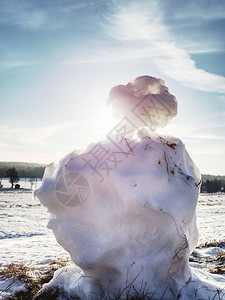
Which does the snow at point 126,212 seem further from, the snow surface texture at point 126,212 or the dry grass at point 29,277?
the dry grass at point 29,277

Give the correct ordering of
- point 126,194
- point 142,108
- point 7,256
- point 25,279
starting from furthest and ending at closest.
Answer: point 7,256, point 25,279, point 142,108, point 126,194

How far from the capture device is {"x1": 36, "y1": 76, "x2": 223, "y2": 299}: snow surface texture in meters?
2.16

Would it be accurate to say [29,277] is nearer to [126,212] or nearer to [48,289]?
[48,289]

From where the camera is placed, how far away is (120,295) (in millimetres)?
2262

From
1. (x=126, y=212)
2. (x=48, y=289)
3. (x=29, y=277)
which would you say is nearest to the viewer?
(x=126, y=212)

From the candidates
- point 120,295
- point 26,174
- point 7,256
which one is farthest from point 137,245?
point 26,174

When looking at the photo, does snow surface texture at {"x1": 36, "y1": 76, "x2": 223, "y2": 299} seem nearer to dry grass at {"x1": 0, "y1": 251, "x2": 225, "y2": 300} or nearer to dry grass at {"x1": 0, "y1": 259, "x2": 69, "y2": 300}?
dry grass at {"x1": 0, "y1": 251, "x2": 225, "y2": 300}

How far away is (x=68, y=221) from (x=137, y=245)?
0.70 meters

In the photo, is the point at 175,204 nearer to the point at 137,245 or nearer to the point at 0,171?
the point at 137,245

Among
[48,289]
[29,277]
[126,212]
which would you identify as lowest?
[29,277]

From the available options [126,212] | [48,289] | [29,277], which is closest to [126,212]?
[126,212]

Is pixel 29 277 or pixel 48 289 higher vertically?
pixel 48 289

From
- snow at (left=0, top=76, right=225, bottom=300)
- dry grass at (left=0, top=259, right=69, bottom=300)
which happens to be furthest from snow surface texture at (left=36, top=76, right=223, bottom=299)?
dry grass at (left=0, top=259, right=69, bottom=300)

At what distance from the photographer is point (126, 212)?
215cm
